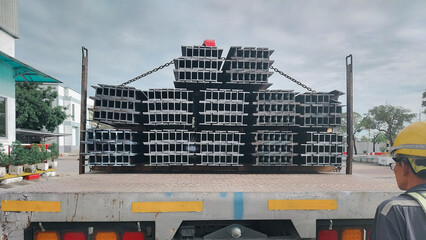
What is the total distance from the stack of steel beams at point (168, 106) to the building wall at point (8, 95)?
45.4ft

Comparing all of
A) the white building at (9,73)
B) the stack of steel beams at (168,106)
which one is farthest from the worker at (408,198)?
the white building at (9,73)

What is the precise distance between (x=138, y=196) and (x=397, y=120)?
43.5 metres

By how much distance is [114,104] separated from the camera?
12.7ft

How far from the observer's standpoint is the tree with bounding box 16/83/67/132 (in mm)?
24500

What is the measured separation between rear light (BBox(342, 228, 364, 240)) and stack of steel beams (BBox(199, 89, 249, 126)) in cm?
203

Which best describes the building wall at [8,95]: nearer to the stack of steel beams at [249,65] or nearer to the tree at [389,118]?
the stack of steel beams at [249,65]

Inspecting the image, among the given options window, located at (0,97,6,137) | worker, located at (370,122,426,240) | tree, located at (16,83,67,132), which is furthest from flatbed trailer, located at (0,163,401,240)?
tree, located at (16,83,67,132)

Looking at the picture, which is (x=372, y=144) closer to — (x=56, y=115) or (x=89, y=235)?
(x=56, y=115)

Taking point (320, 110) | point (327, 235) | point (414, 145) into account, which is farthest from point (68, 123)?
point (414, 145)

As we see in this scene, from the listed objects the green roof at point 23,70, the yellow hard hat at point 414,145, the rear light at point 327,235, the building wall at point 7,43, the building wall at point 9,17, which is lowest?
the rear light at point 327,235

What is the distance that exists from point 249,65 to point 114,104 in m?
2.19

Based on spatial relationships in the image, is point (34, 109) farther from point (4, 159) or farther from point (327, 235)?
point (327, 235)

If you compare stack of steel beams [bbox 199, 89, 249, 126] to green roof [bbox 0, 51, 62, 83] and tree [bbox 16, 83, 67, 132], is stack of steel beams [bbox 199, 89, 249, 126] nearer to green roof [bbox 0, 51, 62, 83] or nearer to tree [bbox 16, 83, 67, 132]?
green roof [bbox 0, 51, 62, 83]

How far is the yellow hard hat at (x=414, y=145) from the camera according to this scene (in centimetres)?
127
